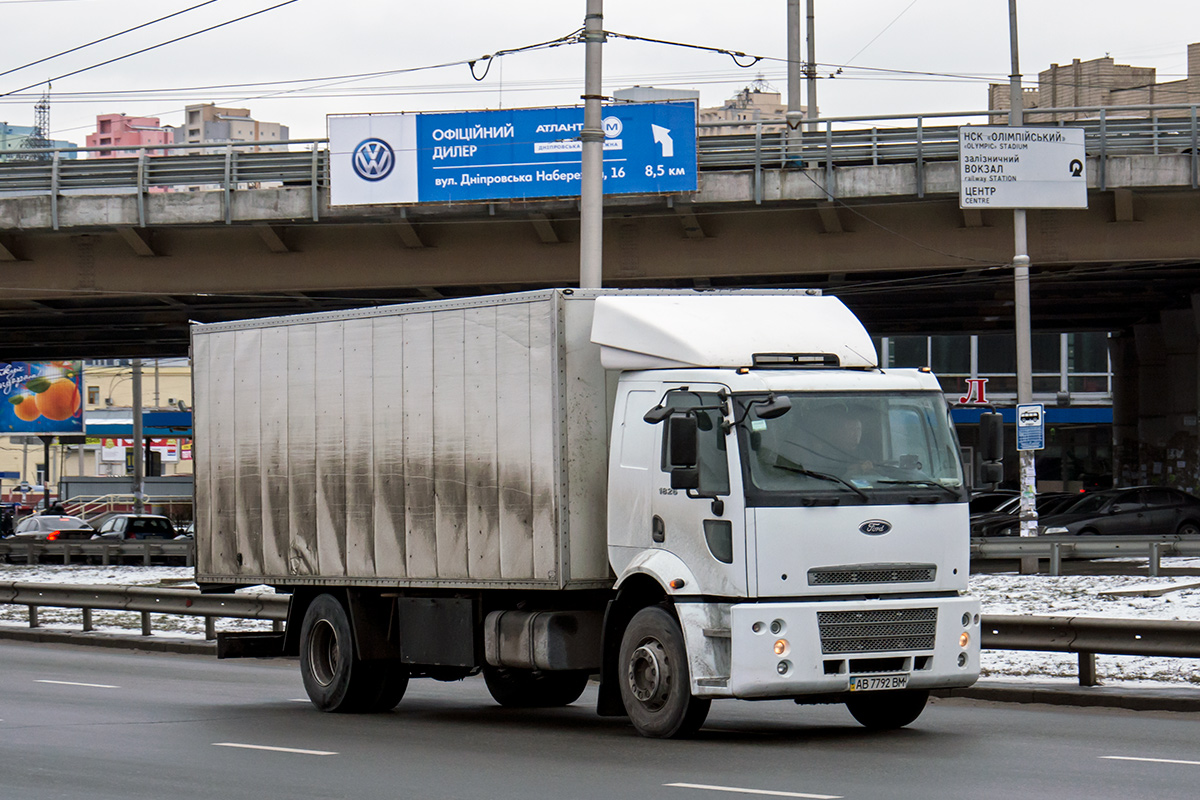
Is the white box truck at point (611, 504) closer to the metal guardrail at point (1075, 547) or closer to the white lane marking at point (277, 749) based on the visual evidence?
the white lane marking at point (277, 749)

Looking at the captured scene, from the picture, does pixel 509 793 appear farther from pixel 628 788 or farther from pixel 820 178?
pixel 820 178

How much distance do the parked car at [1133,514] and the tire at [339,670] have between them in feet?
72.2

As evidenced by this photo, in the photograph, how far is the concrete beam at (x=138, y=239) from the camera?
3253 cm

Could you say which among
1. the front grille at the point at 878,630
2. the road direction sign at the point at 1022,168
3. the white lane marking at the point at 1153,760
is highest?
the road direction sign at the point at 1022,168

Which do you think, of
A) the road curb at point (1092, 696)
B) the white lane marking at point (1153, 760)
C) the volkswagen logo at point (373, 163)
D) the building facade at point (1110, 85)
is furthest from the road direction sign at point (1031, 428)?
the building facade at point (1110, 85)

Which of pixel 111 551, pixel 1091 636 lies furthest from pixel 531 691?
pixel 111 551

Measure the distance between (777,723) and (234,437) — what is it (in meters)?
5.42

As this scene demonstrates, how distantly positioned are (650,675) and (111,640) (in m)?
12.9

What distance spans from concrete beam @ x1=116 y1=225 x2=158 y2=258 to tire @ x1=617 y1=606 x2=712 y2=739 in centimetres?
2370

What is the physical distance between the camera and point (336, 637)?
13656 millimetres

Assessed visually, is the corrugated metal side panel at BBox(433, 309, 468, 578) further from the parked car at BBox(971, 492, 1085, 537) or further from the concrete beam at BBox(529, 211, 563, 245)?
the parked car at BBox(971, 492, 1085, 537)

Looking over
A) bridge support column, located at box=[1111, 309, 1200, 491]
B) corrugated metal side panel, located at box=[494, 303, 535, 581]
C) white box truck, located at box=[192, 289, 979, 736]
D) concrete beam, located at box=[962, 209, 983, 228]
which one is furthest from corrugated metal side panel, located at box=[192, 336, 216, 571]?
bridge support column, located at box=[1111, 309, 1200, 491]

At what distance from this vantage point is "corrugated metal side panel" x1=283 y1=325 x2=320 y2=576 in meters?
13.8

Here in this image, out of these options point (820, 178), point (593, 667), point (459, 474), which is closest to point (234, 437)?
point (459, 474)
